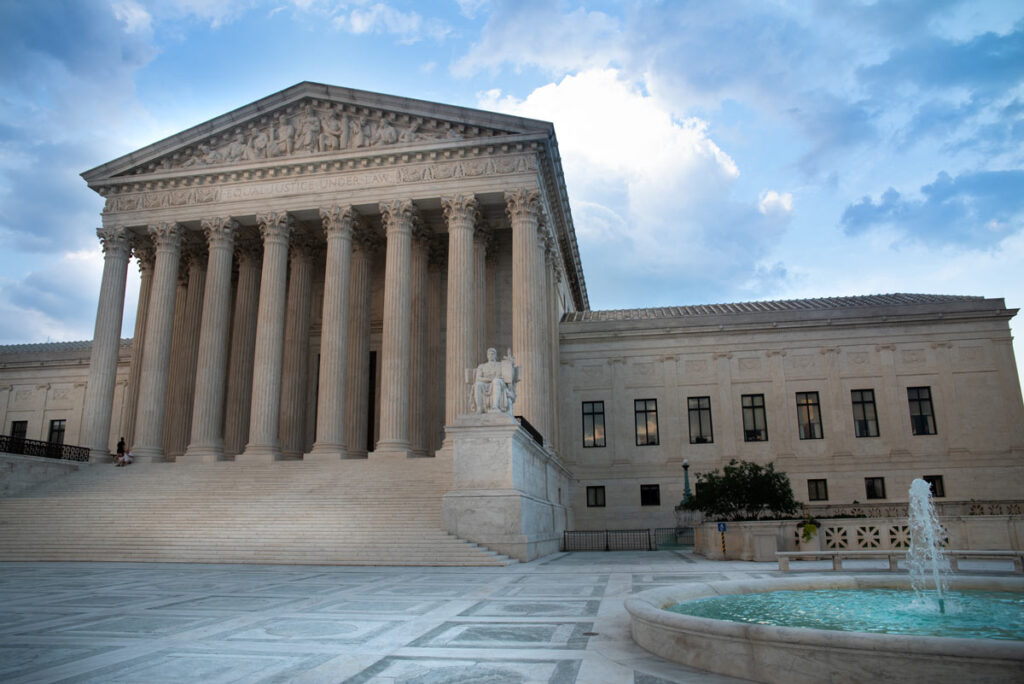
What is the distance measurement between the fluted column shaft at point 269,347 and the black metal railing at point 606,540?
43.2ft

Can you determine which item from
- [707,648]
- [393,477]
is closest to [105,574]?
[393,477]

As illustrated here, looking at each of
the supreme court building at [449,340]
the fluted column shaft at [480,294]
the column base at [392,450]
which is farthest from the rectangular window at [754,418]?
the column base at [392,450]

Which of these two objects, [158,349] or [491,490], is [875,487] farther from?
[158,349]

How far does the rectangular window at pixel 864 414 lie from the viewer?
3684cm

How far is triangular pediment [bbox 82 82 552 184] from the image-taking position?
31.8 metres

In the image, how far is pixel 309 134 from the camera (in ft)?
110

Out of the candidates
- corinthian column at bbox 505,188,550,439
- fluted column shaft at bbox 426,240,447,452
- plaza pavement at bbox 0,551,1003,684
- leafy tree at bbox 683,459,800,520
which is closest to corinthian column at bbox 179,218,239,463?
fluted column shaft at bbox 426,240,447,452

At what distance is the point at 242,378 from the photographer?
36.2 metres

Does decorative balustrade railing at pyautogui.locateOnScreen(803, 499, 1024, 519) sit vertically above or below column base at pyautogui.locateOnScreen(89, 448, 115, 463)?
below

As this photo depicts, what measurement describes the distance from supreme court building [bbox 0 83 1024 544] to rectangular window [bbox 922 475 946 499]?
42 centimetres

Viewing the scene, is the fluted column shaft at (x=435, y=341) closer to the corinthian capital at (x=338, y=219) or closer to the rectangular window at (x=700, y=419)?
the corinthian capital at (x=338, y=219)

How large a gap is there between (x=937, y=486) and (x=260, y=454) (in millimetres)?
32289

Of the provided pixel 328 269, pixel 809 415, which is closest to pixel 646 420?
pixel 809 415

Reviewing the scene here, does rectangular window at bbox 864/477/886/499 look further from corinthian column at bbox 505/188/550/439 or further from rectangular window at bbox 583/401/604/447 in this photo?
corinthian column at bbox 505/188/550/439
